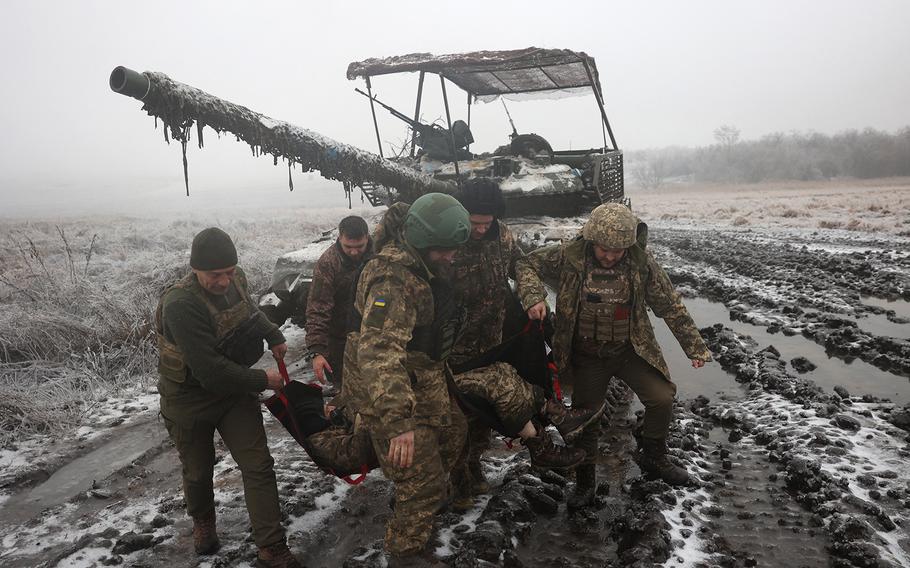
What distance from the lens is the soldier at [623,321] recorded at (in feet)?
11.5

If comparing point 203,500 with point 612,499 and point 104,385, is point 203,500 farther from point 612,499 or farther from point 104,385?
point 104,385

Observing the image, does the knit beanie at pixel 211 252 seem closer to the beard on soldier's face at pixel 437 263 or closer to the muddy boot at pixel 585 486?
the beard on soldier's face at pixel 437 263

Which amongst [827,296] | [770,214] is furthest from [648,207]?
[827,296]

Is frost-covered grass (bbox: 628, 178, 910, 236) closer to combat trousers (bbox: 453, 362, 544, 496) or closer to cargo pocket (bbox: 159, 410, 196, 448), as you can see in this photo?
combat trousers (bbox: 453, 362, 544, 496)

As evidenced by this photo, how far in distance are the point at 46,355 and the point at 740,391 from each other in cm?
679

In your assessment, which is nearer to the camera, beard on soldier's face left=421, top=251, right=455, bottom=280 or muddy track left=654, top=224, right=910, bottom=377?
beard on soldier's face left=421, top=251, right=455, bottom=280

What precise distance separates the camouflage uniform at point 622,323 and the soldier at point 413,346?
88 cm

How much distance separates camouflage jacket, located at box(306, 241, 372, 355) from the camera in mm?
4242

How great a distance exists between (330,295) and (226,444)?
1566 mm

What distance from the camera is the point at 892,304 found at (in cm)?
766

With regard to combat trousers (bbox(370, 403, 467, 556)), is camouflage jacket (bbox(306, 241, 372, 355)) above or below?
above

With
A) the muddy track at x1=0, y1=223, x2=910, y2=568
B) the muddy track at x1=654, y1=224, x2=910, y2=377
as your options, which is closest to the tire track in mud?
the muddy track at x1=0, y1=223, x2=910, y2=568

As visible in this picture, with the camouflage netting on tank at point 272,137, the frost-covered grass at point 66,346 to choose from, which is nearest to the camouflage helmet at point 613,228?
the camouflage netting on tank at point 272,137

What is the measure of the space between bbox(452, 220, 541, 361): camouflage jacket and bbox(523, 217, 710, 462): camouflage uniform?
130 millimetres
